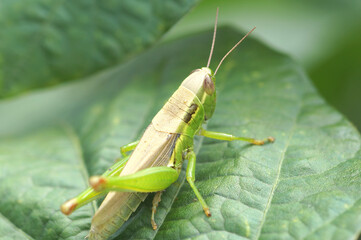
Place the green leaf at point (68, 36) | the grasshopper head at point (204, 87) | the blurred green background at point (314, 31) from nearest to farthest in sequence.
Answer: the grasshopper head at point (204, 87) → the green leaf at point (68, 36) → the blurred green background at point (314, 31)

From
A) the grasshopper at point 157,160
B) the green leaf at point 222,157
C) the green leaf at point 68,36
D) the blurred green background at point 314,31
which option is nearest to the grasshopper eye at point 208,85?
the grasshopper at point 157,160

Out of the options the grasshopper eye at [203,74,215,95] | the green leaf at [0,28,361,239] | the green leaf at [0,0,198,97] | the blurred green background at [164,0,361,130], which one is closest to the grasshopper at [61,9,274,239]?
the grasshopper eye at [203,74,215,95]

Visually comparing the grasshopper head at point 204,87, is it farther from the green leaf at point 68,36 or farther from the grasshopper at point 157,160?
the green leaf at point 68,36

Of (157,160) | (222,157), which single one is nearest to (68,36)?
(157,160)

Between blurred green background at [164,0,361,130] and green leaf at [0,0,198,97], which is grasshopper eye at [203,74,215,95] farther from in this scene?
blurred green background at [164,0,361,130]

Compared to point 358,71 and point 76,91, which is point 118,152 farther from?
point 358,71

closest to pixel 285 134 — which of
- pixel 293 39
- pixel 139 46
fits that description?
pixel 139 46

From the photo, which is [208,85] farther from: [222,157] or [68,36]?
[68,36]
